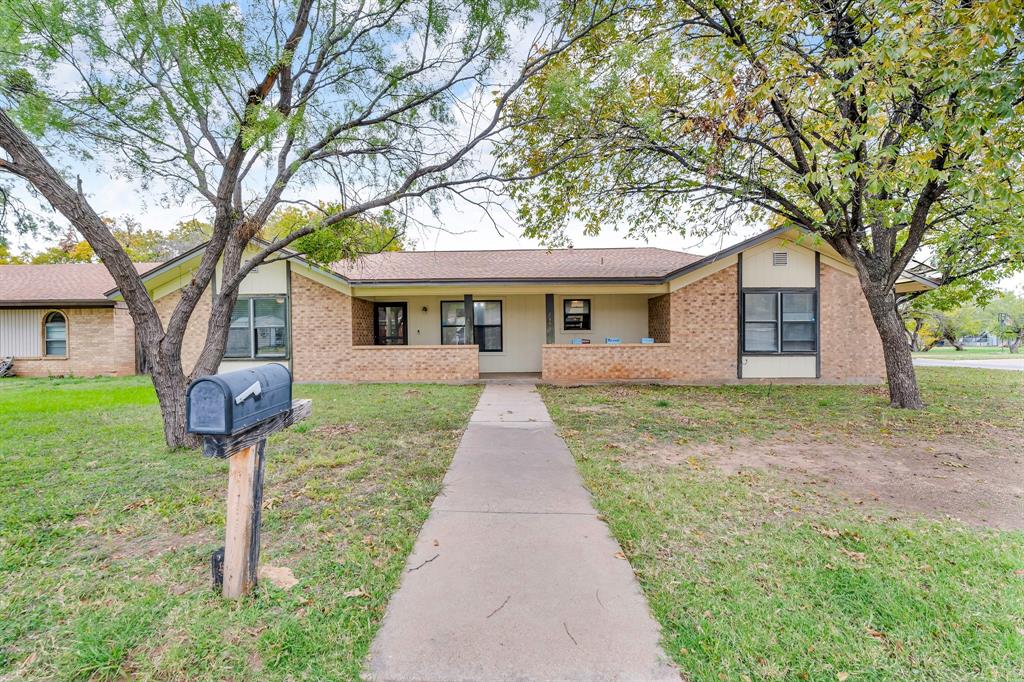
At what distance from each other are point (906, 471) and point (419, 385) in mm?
9521

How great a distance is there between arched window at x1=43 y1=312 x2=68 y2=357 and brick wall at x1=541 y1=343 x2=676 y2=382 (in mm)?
15788

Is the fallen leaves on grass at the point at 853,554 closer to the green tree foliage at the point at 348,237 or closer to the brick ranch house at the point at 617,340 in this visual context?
the green tree foliage at the point at 348,237

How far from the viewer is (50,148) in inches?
230

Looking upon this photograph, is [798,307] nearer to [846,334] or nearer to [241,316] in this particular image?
[846,334]

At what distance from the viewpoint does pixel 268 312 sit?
12.3m

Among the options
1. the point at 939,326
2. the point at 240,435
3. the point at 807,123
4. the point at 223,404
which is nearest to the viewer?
the point at 223,404

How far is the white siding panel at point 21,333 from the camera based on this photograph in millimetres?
14148

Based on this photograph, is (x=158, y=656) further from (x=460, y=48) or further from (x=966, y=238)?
(x=966, y=238)

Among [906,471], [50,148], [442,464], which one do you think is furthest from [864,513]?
[50,148]

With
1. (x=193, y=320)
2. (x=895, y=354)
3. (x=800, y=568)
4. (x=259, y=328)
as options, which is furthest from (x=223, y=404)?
(x=193, y=320)

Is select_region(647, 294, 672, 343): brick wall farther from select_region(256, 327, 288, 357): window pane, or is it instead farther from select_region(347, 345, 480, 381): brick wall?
select_region(256, 327, 288, 357): window pane

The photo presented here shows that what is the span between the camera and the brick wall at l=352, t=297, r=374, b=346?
1247cm

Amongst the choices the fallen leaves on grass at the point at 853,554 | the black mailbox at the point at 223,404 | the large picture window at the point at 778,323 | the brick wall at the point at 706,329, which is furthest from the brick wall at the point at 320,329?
the fallen leaves on grass at the point at 853,554

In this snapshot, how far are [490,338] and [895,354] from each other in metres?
9.94
